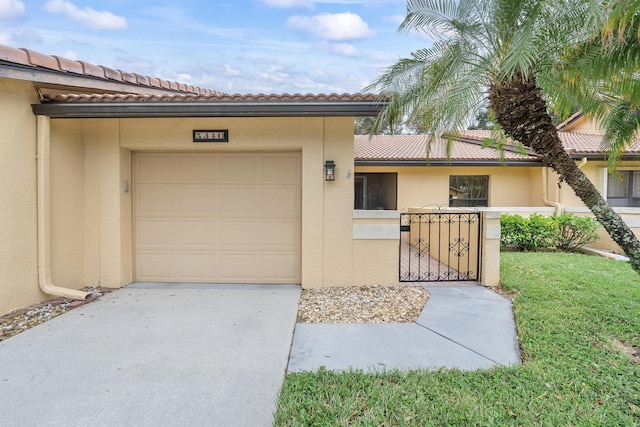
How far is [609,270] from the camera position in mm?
7320

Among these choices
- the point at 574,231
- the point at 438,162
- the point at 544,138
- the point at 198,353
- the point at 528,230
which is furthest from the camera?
the point at 438,162

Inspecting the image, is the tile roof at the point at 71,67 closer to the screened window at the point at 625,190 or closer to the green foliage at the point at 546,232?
the green foliage at the point at 546,232

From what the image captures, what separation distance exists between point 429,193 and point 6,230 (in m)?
11.0

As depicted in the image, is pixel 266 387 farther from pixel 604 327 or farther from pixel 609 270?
pixel 609 270

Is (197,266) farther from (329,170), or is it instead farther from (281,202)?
(329,170)

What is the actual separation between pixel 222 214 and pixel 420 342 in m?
4.31

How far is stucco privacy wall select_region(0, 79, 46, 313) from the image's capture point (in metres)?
4.85

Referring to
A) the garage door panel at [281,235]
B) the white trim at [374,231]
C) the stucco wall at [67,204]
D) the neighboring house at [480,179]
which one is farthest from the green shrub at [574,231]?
the stucco wall at [67,204]

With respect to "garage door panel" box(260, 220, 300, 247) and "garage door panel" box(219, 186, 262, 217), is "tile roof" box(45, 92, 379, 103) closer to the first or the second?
"garage door panel" box(219, 186, 262, 217)

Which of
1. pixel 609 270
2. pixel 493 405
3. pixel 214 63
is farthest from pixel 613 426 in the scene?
pixel 214 63

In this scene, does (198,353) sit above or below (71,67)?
below

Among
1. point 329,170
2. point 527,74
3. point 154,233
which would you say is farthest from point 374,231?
point 154,233

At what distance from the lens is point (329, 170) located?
235 inches

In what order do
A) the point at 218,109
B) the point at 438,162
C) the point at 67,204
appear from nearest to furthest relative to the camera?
the point at 218,109
the point at 67,204
the point at 438,162
